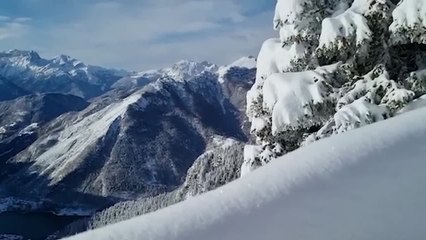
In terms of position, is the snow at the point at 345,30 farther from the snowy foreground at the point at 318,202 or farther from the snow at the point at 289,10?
the snowy foreground at the point at 318,202

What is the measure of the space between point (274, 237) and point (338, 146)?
1.51 metres

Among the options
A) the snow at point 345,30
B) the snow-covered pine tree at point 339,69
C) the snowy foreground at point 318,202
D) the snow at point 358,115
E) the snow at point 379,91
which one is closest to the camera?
the snowy foreground at point 318,202

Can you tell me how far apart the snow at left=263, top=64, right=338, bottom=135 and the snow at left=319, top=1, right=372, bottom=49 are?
0.81 m

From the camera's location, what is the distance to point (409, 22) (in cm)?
857

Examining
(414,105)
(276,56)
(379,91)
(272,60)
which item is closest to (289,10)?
(276,56)

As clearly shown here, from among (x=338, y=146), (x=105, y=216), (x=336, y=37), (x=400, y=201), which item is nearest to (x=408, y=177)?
(x=400, y=201)

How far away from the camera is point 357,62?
33.3ft

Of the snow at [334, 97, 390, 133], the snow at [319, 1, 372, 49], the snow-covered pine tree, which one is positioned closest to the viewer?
the snow at [334, 97, 390, 133]

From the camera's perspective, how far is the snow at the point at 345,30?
9.10 m

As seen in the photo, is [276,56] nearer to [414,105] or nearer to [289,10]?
[289,10]

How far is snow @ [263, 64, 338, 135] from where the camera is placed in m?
9.28

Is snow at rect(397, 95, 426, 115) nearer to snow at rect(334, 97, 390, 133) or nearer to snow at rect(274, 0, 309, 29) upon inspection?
snow at rect(334, 97, 390, 133)

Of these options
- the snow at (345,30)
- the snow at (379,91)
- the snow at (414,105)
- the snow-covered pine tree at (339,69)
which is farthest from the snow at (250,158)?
the snow at (414,105)

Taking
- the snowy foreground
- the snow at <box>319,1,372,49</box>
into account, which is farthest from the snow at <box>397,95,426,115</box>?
the snowy foreground
